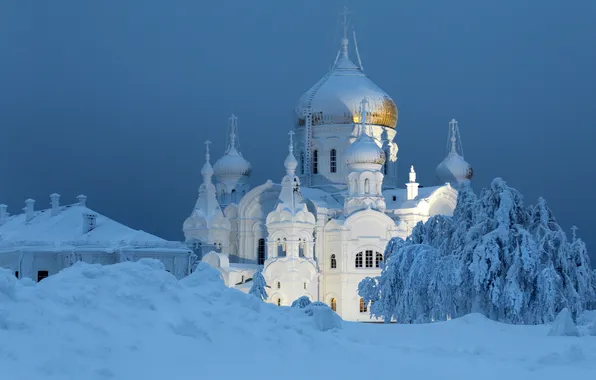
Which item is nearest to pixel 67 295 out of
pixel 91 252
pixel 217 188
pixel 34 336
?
pixel 34 336

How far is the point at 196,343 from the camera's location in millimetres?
11570

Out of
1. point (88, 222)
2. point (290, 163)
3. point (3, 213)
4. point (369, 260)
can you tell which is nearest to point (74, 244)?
point (88, 222)

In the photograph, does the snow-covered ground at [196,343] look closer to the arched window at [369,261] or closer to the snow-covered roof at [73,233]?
the snow-covered roof at [73,233]

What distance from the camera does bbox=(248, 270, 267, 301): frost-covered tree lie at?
46275 mm

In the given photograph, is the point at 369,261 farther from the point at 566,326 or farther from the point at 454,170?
the point at 566,326

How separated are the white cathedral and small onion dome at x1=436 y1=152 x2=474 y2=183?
0.05m

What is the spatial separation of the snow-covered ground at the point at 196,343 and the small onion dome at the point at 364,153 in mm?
37738

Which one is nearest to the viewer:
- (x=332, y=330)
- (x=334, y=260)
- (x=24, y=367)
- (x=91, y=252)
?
(x=24, y=367)

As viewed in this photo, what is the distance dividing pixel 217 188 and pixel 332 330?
4388 cm

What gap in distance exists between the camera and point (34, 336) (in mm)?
10281

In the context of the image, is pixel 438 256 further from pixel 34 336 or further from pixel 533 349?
pixel 34 336

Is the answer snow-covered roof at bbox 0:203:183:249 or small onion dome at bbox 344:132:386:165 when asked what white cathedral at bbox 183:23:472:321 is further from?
snow-covered roof at bbox 0:203:183:249

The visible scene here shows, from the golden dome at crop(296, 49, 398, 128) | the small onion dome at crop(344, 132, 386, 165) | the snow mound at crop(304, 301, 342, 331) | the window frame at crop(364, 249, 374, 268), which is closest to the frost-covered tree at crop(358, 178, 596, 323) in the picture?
the snow mound at crop(304, 301, 342, 331)

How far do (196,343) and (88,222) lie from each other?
35.2 meters
